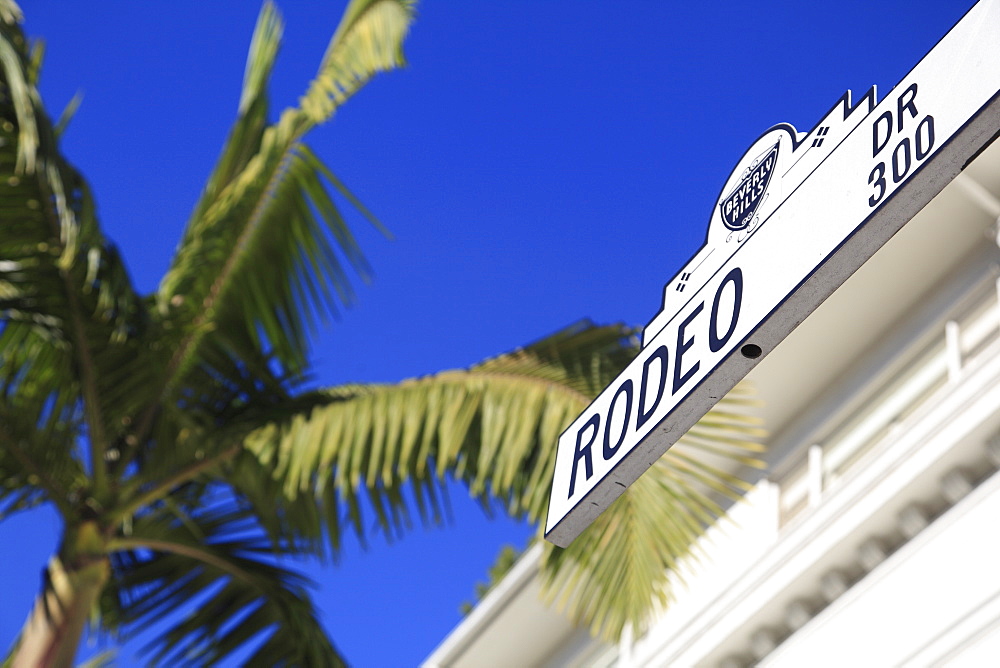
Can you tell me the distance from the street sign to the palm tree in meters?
3.29

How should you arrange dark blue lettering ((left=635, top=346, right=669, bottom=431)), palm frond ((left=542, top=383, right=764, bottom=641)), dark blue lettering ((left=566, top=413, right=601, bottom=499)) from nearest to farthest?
dark blue lettering ((left=635, top=346, right=669, bottom=431))
dark blue lettering ((left=566, top=413, right=601, bottom=499))
palm frond ((left=542, top=383, right=764, bottom=641))

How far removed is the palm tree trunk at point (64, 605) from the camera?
6820 mm

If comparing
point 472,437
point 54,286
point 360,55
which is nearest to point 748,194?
point 472,437

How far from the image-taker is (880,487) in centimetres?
908

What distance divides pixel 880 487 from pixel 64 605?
17.7ft

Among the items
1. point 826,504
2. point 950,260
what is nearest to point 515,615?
point 826,504

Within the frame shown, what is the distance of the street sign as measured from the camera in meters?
2.12

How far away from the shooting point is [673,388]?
245 centimetres

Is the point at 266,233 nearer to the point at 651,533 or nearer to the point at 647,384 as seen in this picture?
the point at 651,533

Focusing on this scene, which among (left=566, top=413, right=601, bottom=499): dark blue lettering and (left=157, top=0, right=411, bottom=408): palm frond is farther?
(left=157, top=0, right=411, bottom=408): palm frond

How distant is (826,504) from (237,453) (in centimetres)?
432

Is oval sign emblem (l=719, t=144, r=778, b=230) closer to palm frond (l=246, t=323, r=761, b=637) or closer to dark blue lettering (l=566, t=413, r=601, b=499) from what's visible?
dark blue lettering (l=566, t=413, r=601, b=499)

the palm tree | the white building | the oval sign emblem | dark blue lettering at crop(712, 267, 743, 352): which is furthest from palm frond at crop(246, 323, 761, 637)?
dark blue lettering at crop(712, 267, 743, 352)

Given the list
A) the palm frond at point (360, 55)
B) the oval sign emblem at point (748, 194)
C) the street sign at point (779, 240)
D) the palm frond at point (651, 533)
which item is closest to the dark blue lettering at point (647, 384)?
the street sign at point (779, 240)
